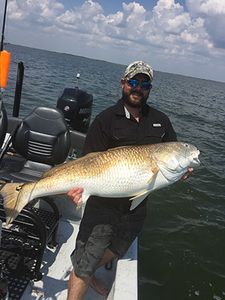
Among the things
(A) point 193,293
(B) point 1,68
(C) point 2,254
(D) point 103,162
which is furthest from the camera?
(A) point 193,293

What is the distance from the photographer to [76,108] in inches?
285

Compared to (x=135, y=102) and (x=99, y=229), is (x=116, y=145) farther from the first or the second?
(x=99, y=229)


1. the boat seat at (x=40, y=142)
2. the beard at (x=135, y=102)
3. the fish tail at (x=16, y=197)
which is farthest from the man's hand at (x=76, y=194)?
the boat seat at (x=40, y=142)

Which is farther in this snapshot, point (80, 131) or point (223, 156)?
point (223, 156)

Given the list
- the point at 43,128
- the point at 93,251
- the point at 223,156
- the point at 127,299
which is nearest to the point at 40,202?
the point at 43,128

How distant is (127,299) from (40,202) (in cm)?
212

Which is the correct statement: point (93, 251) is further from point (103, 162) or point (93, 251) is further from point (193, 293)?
point (193, 293)

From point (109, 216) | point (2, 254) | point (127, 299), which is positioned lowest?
point (2, 254)

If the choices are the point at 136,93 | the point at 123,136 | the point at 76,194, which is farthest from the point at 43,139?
the point at 76,194

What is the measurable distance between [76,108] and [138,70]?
3.77m

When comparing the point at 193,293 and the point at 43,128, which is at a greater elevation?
the point at 43,128

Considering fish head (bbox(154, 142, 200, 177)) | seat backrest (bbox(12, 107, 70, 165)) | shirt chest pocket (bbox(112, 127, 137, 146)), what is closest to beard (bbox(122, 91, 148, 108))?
shirt chest pocket (bbox(112, 127, 137, 146))

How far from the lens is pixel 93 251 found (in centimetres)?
367

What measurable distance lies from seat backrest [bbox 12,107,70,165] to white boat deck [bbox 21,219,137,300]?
103 cm
